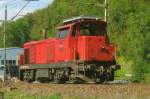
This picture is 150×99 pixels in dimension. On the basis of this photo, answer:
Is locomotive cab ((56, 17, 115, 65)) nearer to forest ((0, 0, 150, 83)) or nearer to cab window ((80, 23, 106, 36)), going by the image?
Result: cab window ((80, 23, 106, 36))

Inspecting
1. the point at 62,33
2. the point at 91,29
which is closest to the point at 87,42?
the point at 91,29

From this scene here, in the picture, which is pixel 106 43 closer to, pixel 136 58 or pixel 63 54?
pixel 63 54

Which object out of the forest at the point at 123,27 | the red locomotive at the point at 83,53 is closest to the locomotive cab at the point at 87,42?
the red locomotive at the point at 83,53

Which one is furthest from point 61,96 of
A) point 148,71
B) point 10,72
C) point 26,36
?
point 26,36

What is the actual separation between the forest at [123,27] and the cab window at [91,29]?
540cm

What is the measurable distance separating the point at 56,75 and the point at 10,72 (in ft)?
77.1

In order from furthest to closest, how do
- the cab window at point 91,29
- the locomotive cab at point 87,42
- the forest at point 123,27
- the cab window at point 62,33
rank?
the forest at point 123,27
the cab window at point 62,33
the cab window at point 91,29
the locomotive cab at point 87,42

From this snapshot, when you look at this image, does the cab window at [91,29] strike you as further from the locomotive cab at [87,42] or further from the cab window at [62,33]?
the cab window at [62,33]

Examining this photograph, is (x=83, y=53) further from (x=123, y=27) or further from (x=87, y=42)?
(x=123, y=27)

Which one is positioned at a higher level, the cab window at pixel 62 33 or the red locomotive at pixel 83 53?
the cab window at pixel 62 33

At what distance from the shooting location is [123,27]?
6078 centimetres

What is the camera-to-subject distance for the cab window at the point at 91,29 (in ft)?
87.2

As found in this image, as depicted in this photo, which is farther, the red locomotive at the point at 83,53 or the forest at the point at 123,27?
the forest at the point at 123,27

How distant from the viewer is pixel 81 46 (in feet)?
86.1
